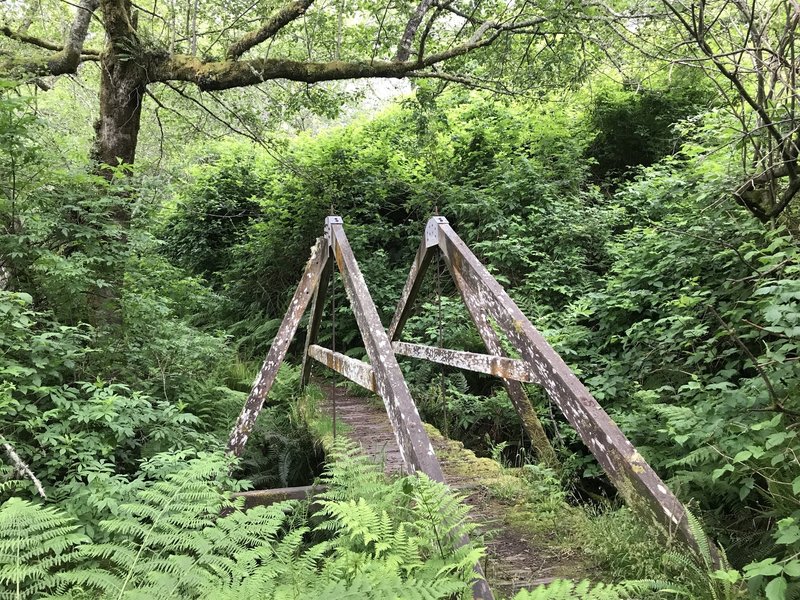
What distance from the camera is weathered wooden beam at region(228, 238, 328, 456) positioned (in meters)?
4.98

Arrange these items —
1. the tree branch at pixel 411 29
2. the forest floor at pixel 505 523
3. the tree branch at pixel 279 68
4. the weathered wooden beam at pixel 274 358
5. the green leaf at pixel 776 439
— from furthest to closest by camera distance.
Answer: the tree branch at pixel 279 68 < the tree branch at pixel 411 29 < the weathered wooden beam at pixel 274 358 < the forest floor at pixel 505 523 < the green leaf at pixel 776 439

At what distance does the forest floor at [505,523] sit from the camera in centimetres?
244

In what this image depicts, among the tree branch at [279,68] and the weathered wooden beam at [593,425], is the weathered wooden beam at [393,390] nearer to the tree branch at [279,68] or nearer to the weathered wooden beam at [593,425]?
the weathered wooden beam at [593,425]

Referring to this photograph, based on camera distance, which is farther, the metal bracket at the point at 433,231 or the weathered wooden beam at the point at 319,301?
the weathered wooden beam at the point at 319,301

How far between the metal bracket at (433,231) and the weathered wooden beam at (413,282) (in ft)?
0.05

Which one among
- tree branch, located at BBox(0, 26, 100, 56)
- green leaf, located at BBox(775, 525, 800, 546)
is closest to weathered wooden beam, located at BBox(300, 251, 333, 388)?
green leaf, located at BBox(775, 525, 800, 546)

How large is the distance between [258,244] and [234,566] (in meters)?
9.39

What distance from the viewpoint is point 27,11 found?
7.95 meters

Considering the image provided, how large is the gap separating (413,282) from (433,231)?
112 cm

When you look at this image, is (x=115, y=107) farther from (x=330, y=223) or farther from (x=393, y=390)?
(x=393, y=390)

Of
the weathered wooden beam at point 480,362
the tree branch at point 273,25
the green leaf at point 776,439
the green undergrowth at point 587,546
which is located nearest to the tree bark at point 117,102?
the tree branch at point 273,25

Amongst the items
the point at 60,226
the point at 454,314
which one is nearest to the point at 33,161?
the point at 60,226

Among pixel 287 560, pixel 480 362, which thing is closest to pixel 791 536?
pixel 287 560

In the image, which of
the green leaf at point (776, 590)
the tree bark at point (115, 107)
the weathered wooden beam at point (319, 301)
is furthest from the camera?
the tree bark at point (115, 107)
